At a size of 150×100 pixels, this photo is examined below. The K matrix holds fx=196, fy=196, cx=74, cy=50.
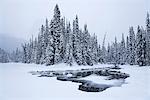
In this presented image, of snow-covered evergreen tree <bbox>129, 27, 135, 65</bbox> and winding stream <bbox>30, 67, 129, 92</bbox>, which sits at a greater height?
snow-covered evergreen tree <bbox>129, 27, 135, 65</bbox>

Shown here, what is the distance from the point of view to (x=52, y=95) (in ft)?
35.0

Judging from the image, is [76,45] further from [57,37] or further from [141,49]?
[141,49]

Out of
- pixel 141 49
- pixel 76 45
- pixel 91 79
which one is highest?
pixel 76 45

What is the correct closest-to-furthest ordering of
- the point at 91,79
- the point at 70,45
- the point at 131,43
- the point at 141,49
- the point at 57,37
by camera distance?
the point at 91,79 → the point at 57,37 → the point at 70,45 → the point at 141,49 → the point at 131,43

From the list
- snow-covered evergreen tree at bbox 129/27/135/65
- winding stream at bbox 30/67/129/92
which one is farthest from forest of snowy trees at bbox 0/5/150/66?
winding stream at bbox 30/67/129/92

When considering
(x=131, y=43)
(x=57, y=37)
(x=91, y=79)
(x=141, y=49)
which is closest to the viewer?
(x=91, y=79)

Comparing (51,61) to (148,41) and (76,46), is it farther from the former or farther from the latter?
Result: (148,41)

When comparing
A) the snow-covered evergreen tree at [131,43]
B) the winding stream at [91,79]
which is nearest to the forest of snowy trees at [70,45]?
the snow-covered evergreen tree at [131,43]

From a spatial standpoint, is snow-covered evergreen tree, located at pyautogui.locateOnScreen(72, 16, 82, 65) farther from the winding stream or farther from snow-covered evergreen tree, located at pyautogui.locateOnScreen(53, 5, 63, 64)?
the winding stream

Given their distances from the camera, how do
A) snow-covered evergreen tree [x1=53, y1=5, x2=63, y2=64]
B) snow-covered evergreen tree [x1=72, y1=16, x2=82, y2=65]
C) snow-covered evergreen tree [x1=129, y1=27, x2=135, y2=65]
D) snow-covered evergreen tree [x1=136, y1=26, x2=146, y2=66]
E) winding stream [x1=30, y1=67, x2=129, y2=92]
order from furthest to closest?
1. snow-covered evergreen tree [x1=129, y1=27, x2=135, y2=65]
2. snow-covered evergreen tree [x1=136, y1=26, x2=146, y2=66]
3. snow-covered evergreen tree [x1=72, y1=16, x2=82, y2=65]
4. snow-covered evergreen tree [x1=53, y1=5, x2=63, y2=64]
5. winding stream [x1=30, y1=67, x2=129, y2=92]

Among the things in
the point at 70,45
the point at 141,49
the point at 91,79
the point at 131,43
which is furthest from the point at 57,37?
the point at 131,43

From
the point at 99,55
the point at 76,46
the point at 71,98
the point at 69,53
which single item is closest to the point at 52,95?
the point at 71,98

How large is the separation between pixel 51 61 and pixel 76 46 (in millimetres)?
9912

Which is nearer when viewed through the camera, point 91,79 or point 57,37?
point 91,79
